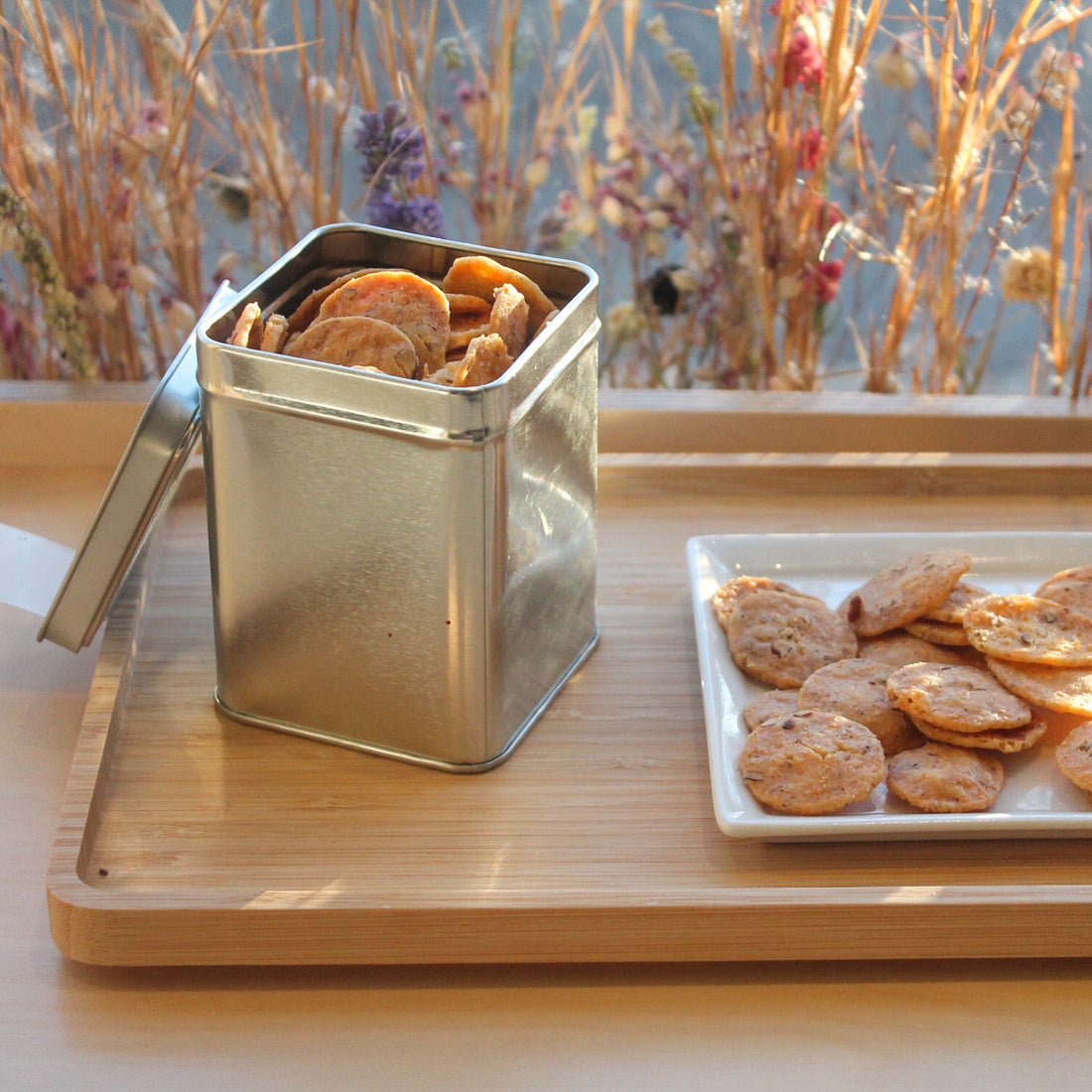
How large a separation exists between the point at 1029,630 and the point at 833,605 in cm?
15

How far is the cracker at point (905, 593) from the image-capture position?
2.65 ft

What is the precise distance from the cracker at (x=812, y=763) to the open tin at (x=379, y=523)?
149 mm

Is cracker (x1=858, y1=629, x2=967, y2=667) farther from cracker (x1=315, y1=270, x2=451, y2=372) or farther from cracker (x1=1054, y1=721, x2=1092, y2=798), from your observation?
cracker (x1=315, y1=270, x2=451, y2=372)

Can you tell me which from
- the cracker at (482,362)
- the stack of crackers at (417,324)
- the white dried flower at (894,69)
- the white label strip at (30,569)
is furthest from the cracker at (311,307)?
the white dried flower at (894,69)

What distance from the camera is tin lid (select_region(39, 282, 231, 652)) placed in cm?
77

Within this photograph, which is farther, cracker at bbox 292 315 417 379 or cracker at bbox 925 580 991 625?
cracker at bbox 925 580 991 625

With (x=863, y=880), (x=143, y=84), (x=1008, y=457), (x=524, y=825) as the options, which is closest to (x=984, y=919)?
(x=863, y=880)

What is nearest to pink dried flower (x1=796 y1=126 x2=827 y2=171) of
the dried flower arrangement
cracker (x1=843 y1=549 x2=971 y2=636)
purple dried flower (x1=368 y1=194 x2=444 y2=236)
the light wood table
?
the dried flower arrangement

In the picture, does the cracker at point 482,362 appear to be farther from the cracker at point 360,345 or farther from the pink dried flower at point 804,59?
the pink dried flower at point 804,59

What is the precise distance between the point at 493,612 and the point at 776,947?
22 cm

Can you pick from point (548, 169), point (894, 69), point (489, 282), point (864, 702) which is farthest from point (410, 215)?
point (864, 702)

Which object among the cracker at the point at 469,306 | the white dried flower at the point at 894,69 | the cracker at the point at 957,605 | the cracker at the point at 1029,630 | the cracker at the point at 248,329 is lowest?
the cracker at the point at 957,605

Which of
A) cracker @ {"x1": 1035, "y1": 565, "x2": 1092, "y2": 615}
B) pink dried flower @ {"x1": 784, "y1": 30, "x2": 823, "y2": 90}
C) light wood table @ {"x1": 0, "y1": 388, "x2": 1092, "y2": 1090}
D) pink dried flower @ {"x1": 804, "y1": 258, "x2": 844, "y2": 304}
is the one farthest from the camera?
pink dried flower @ {"x1": 804, "y1": 258, "x2": 844, "y2": 304}

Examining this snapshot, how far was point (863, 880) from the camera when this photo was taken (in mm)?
676
